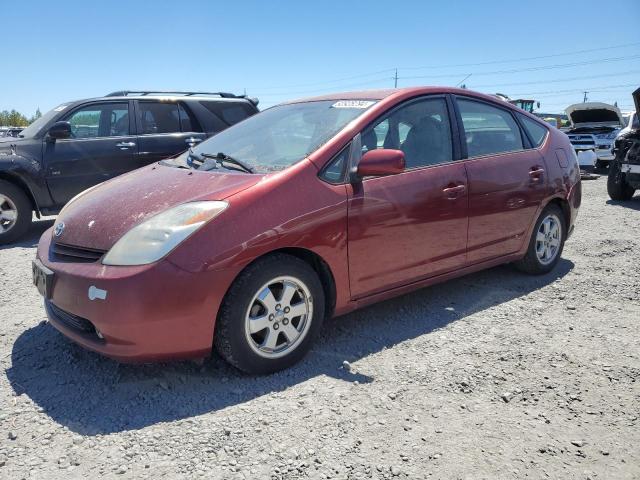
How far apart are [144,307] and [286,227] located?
0.83 meters

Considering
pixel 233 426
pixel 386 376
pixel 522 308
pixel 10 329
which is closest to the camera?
pixel 233 426

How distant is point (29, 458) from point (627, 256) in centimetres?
537

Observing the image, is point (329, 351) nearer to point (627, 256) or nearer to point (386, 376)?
point (386, 376)

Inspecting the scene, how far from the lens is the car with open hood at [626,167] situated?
28.9 feet

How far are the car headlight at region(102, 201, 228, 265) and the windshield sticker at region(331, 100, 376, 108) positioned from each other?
4.14 feet

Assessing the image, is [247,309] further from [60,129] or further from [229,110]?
[229,110]

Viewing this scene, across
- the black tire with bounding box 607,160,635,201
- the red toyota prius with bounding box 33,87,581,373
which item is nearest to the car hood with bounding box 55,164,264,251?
the red toyota prius with bounding box 33,87,581,373

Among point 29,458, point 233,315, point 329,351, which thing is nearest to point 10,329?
point 29,458

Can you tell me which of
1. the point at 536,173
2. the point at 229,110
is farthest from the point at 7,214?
the point at 536,173

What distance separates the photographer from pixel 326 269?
3.03 meters

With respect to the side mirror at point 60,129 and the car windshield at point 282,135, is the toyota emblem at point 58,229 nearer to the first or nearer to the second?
the car windshield at point 282,135

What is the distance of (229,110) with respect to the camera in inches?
299

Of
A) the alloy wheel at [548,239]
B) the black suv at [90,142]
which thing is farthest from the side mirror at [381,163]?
the black suv at [90,142]

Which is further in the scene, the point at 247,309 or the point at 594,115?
the point at 594,115
